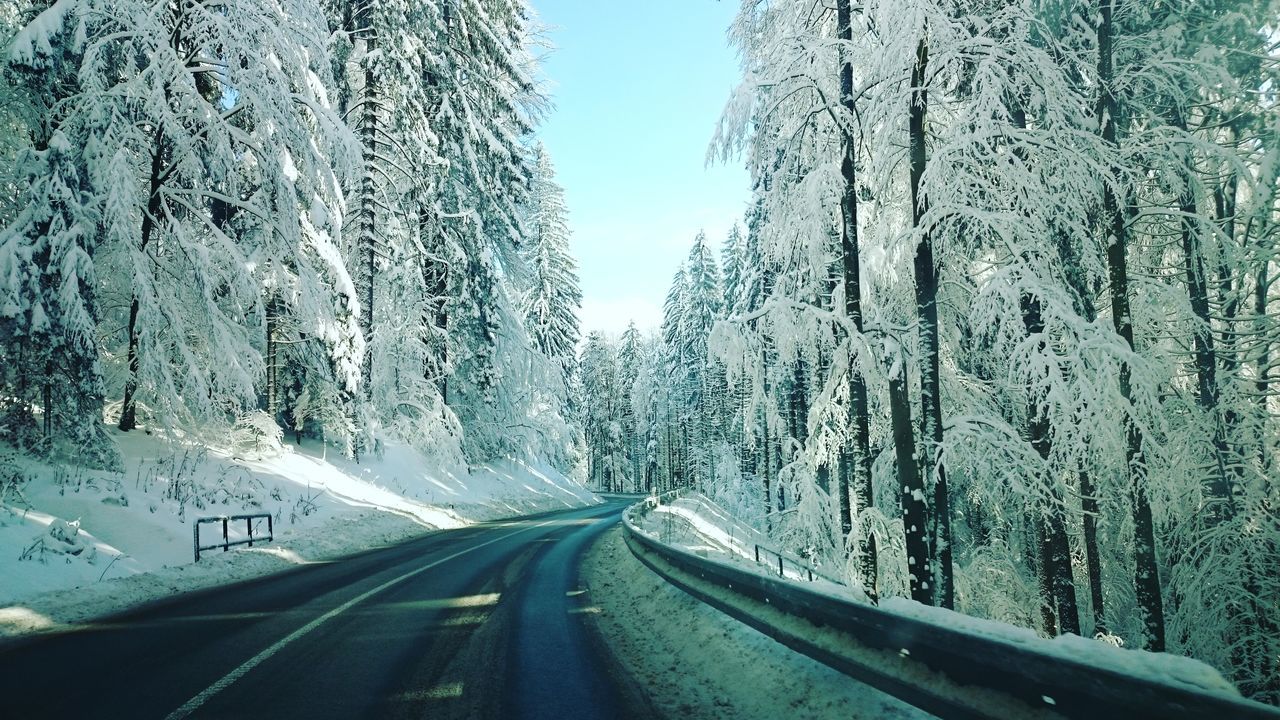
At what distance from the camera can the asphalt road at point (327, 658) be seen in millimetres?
4488

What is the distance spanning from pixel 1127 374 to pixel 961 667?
301 inches

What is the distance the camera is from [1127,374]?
337 inches

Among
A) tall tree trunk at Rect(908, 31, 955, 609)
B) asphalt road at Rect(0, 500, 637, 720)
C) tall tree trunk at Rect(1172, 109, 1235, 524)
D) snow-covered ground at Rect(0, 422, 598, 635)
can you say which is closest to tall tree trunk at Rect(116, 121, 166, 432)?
snow-covered ground at Rect(0, 422, 598, 635)

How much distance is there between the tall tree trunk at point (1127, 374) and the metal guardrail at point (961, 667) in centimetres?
650

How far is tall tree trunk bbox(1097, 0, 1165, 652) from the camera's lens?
8625 millimetres

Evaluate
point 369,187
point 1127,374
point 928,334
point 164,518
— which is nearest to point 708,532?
point 369,187

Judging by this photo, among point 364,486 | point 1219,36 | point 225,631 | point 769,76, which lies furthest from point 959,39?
point 364,486

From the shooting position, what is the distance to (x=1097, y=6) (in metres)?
9.28

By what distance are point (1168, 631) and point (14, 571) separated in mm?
17726

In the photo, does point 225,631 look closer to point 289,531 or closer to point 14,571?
point 14,571

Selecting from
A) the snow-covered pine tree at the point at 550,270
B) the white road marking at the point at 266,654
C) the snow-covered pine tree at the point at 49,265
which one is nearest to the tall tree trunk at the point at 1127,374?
the white road marking at the point at 266,654

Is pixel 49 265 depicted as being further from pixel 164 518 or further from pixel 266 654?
pixel 266 654

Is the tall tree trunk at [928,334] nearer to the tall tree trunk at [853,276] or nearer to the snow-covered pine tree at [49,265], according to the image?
the tall tree trunk at [853,276]

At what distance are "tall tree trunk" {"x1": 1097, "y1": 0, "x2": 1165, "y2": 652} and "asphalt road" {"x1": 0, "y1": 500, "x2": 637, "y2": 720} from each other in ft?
26.0
